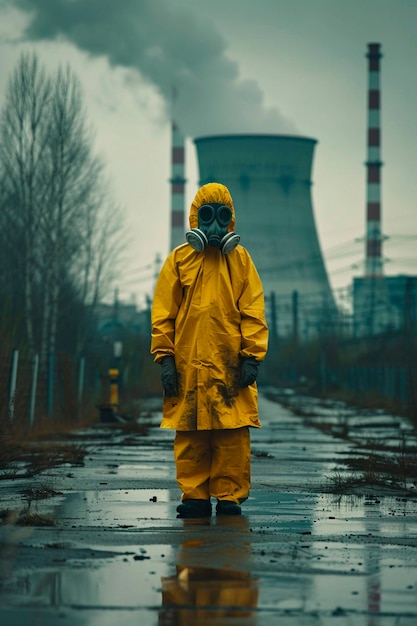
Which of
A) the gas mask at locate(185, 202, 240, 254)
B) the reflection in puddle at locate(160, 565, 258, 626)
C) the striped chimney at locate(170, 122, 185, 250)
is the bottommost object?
the reflection in puddle at locate(160, 565, 258, 626)

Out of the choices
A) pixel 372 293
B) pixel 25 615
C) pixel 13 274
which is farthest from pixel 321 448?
pixel 372 293

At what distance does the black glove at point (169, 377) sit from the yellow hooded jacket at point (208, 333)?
0.02 m

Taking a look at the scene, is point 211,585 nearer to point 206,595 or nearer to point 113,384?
point 206,595

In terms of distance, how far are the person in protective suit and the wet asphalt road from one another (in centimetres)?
21

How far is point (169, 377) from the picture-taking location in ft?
21.3

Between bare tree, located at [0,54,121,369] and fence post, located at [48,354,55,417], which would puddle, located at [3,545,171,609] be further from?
bare tree, located at [0,54,121,369]

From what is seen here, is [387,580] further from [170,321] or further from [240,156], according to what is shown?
[240,156]

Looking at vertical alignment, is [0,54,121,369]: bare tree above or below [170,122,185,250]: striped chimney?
below

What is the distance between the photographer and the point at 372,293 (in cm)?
5706

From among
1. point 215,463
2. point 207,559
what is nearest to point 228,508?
point 215,463

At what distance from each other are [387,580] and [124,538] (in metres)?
1.23

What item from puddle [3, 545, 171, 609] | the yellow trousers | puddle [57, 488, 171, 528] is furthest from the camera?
the yellow trousers

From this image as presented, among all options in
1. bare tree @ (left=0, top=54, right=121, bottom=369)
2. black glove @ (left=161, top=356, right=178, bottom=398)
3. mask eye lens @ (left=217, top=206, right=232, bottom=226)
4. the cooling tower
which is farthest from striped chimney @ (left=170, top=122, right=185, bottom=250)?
black glove @ (left=161, top=356, right=178, bottom=398)

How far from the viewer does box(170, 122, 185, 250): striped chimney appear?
61.8m
